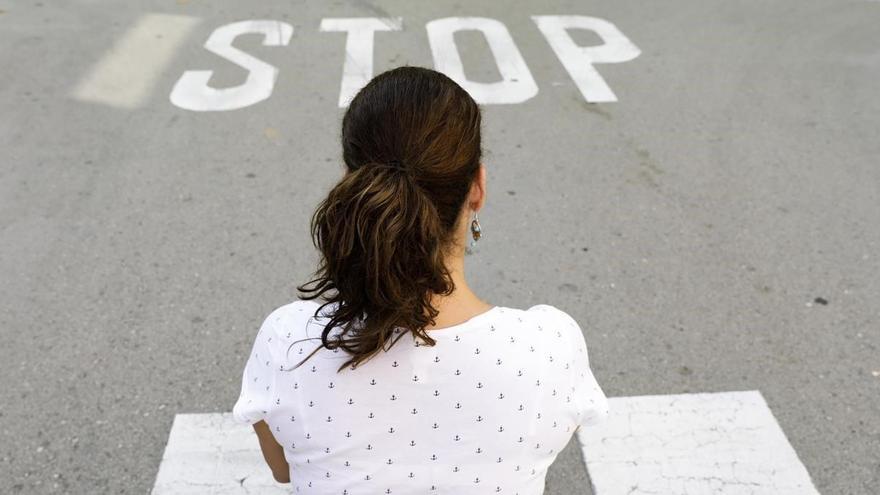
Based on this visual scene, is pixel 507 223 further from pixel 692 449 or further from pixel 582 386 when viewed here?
pixel 582 386

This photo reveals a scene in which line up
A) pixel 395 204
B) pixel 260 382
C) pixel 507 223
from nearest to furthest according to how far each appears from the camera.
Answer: pixel 395 204 → pixel 260 382 → pixel 507 223

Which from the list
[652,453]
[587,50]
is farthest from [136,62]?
[652,453]

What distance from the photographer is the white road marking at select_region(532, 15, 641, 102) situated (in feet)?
16.2

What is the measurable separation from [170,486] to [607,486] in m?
1.45

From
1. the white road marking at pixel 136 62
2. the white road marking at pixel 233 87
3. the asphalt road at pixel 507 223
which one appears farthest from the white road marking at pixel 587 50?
the white road marking at pixel 136 62

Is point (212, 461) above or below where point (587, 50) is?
below

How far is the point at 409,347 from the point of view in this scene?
120 cm

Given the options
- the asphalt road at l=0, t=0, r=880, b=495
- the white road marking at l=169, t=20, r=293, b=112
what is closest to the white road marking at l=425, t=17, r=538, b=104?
the asphalt road at l=0, t=0, r=880, b=495

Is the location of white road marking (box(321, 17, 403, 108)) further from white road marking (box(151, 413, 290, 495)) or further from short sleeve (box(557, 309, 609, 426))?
short sleeve (box(557, 309, 609, 426))

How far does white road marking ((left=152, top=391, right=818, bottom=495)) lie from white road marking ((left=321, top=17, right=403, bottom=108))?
2582 mm

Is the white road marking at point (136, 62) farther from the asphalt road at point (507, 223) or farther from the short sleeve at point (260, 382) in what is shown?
the short sleeve at point (260, 382)

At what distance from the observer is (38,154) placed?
13.3 feet

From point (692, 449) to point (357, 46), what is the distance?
3.99 metres

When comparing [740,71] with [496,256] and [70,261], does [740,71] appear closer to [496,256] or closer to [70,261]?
[496,256]
